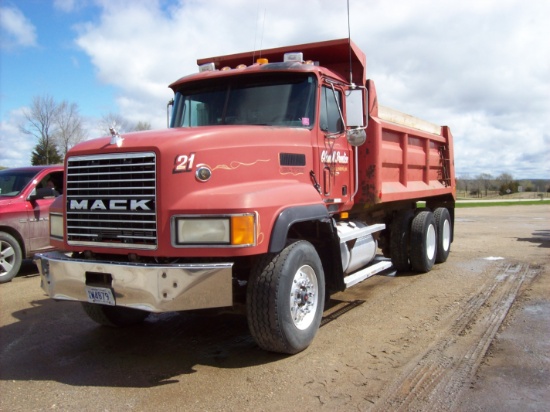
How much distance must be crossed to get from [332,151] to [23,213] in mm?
5833

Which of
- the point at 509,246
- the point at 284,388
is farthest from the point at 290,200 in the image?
the point at 509,246

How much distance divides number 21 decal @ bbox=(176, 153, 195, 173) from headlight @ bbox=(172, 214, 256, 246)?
16.2 inches

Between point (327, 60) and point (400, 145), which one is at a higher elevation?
point (327, 60)

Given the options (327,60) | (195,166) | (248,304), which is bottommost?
(248,304)

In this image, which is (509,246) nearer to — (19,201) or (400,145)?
(400,145)

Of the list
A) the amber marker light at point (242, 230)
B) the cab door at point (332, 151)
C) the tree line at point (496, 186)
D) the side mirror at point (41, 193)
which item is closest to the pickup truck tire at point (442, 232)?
the cab door at point (332, 151)

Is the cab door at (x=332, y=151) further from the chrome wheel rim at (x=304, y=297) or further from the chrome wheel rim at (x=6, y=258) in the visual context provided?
the chrome wheel rim at (x=6, y=258)

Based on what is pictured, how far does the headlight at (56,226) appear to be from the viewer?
4875 millimetres

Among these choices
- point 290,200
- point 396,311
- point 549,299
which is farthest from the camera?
point 549,299

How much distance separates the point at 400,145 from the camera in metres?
7.55

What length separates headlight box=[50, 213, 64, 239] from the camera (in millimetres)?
4875

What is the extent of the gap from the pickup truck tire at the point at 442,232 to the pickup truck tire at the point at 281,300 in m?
5.35

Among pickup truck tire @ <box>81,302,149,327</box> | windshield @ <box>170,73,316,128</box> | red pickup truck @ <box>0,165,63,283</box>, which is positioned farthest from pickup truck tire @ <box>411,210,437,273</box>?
red pickup truck @ <box>0,165,63,283</box>

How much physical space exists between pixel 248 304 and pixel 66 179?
2109mm
